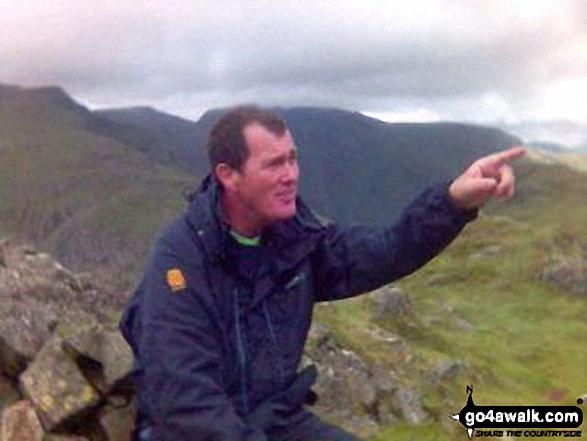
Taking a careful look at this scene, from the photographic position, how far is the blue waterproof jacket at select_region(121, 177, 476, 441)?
7.41m

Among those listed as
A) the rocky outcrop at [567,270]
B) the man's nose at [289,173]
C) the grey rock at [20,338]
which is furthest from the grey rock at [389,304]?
the man's nose at [289,173]

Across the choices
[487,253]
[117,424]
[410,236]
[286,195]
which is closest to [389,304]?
[117,424]

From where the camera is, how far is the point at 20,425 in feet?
40.4

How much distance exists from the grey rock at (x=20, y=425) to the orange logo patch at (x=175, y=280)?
18.8 ft

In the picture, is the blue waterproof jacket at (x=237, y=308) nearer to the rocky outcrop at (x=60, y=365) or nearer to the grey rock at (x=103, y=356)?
the grey rock at (x=103, y=356)

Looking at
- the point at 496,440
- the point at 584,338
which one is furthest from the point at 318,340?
the point at 584,338

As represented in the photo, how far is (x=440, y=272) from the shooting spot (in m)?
103

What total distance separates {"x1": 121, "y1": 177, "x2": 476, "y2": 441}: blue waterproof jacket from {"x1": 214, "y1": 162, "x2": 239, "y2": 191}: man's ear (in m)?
0.18

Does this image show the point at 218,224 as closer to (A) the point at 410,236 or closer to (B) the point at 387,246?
(B) the point at 387,246

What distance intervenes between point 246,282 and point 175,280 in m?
0.65

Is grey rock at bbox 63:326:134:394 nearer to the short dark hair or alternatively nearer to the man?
the man

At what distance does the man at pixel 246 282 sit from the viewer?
744 centimetres

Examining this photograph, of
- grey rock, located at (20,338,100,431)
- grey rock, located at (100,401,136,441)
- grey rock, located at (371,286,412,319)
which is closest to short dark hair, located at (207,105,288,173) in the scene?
grey rock, located at (100,401,136,441)

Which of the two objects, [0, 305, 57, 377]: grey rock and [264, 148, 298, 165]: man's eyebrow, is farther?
[0, 305, 57, 377]: grey rock
